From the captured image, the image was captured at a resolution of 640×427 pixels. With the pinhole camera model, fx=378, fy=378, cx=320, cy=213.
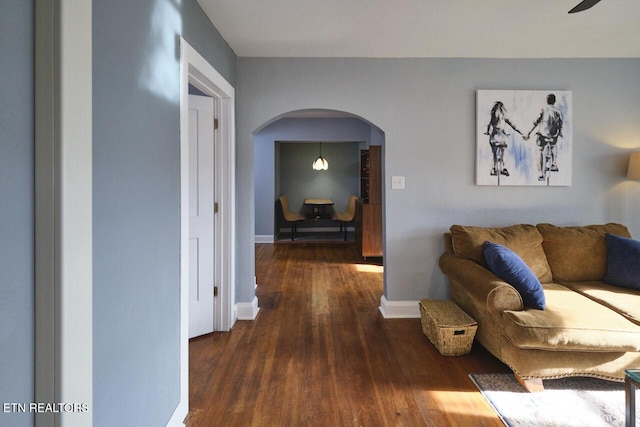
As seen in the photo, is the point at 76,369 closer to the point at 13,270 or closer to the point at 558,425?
the point at 13,270

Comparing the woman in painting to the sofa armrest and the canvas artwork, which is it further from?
the sofa armrest

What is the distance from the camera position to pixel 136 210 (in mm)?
1537

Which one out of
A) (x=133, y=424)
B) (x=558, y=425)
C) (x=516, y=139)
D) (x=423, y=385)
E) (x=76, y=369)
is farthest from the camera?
(x=516, y=139)

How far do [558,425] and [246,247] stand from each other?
2.60 m

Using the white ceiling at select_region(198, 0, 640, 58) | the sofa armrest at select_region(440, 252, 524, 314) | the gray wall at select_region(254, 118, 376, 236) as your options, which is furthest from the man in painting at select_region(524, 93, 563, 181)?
the gray wall at select_region(254, 118, 376, 236)

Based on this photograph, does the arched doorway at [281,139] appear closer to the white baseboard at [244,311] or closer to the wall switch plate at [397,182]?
the wall switch plate at [397,182]

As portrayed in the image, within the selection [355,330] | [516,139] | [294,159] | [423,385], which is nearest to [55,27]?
[423,385]

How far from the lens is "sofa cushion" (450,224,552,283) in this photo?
119 inches

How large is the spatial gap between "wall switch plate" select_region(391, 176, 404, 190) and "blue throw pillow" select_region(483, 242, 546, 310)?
1093 millimetres

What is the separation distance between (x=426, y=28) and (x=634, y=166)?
233 cm

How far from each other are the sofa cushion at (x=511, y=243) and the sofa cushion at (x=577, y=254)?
0.08m

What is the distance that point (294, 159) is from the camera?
9867 millimetres

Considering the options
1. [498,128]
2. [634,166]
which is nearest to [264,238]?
[498,128]

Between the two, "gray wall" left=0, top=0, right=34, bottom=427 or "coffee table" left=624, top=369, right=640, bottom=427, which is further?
"coffee table" left=624, top=369, right=640, bottom=427
